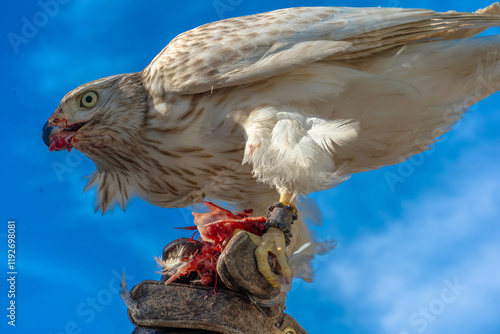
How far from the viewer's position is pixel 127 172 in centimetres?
387

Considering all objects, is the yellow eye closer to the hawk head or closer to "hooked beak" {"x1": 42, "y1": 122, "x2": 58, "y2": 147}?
the hawk head

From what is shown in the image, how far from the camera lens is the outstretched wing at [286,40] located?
3.33 meters

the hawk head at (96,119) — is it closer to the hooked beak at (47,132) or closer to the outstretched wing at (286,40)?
the hooked beak at (47,132)

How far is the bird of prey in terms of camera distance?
128 inches

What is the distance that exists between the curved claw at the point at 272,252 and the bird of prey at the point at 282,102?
2.7 inches

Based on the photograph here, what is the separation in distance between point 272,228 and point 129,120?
1305 mm

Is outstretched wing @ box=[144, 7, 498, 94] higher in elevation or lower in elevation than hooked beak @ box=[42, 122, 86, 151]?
higher

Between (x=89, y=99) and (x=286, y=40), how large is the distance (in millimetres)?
1410

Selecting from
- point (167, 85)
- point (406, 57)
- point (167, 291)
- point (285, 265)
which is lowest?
point (167, 291)

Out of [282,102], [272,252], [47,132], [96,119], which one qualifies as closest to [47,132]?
[47,132]

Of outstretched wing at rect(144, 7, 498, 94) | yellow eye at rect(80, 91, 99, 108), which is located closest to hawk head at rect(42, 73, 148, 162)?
yellow eye at rect(80, 91, 99, 108)

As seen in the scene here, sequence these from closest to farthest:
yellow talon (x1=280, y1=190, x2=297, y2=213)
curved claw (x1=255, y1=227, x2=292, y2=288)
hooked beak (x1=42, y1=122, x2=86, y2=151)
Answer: curved claw (x1=255, y1=227, x2=292, y2=288)
yellow talon (x1=280, y1=190, x2=297, y2=213)
hooked beak (x1=42, y1=122, x2=86, y2=151)

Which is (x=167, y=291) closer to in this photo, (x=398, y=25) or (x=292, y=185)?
(x=292, y=185)

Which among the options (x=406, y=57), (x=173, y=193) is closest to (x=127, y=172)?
(x=173, y=193)
